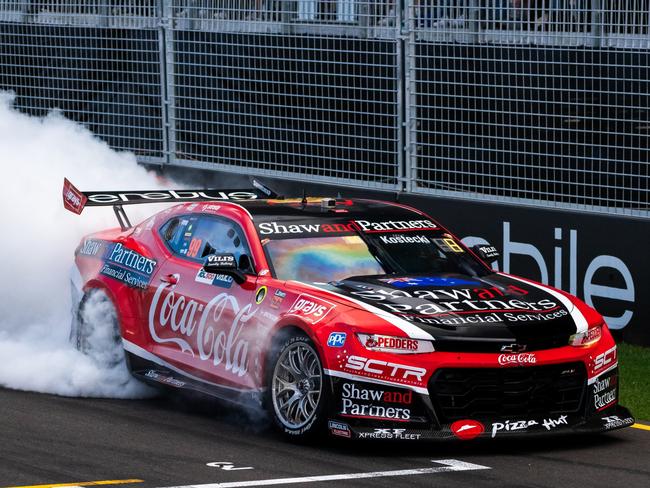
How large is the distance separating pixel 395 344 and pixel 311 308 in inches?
25.4

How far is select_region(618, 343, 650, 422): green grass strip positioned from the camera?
9.81m

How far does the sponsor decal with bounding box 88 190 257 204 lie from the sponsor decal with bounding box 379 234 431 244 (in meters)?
2.06

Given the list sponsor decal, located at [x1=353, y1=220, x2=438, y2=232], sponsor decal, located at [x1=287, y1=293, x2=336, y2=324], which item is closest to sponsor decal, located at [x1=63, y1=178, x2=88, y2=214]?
sponsor decal, located at [x1=353, y1=220, x2=438, y2=232]

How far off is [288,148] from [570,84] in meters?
3.70

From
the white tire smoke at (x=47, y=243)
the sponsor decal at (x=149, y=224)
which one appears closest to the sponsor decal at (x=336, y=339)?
the white tire smoke at (x=47, y=243)

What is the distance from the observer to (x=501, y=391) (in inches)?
325

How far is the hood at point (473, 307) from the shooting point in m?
8.24

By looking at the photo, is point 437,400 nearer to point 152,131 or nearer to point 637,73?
point 637,73

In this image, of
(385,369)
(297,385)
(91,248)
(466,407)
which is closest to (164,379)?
(297,385)

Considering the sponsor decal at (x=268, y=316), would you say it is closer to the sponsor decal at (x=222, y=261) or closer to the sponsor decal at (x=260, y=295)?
the sponsor decal at (x=260, y=295)

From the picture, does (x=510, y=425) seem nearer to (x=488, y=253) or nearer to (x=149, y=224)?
(x=488, y=253)

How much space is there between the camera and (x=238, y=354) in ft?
29.8

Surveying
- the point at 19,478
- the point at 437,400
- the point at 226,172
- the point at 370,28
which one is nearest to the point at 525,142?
the point at 370,28

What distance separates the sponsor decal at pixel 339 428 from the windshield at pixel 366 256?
46.8 inches
